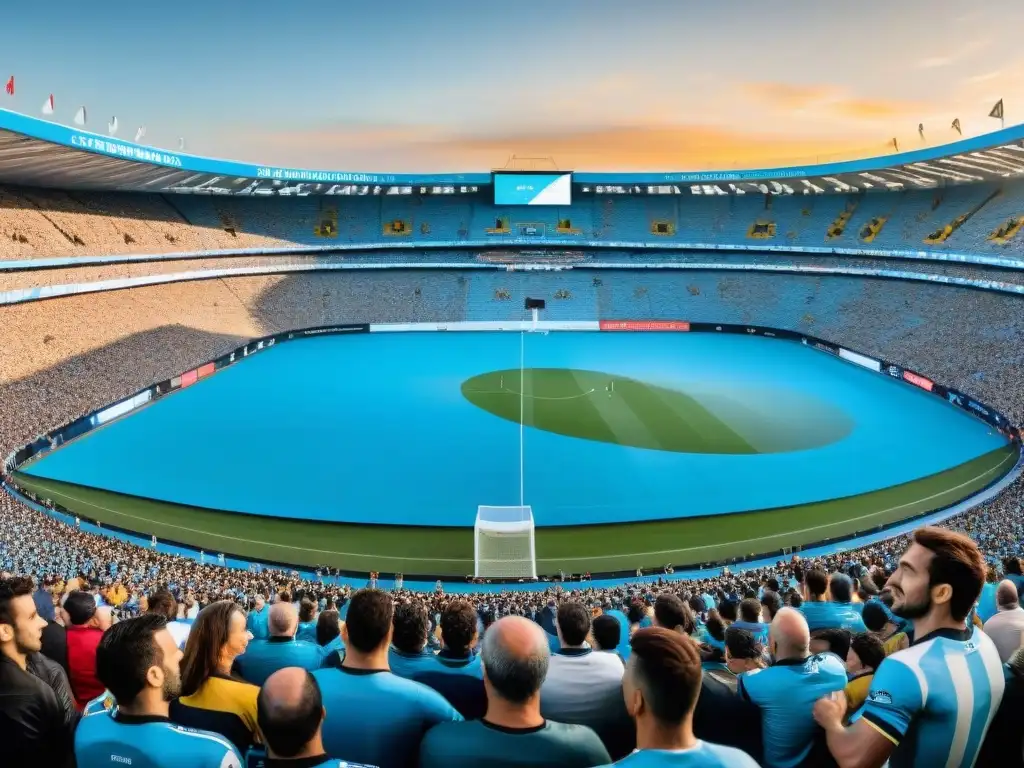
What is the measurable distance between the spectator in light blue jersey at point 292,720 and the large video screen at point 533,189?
58.8 meters

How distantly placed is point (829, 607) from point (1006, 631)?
221 cm

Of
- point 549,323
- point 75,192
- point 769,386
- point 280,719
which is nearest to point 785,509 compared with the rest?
point 769,386

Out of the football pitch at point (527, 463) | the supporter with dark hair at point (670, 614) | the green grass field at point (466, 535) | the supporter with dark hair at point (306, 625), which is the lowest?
the green grass field at point (466, 535)

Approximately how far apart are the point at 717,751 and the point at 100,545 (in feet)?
57.4

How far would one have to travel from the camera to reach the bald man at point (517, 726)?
2818 millimetres

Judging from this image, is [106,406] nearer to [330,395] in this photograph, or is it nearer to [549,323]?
[330,395]

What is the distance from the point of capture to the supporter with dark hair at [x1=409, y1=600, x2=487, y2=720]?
13.1 ft

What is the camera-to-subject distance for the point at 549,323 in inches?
2212

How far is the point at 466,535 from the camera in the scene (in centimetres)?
1941

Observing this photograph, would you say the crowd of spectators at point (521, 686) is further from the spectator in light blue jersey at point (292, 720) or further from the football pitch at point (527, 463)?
the football pitch at point (527, 463)

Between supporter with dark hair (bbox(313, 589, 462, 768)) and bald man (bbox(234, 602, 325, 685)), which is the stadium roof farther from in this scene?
supporter with dark hair (bbox(313, 589, 462, 768))

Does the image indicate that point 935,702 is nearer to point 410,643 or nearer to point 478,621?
point 410,643

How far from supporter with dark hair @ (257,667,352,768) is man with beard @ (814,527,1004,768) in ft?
6.80

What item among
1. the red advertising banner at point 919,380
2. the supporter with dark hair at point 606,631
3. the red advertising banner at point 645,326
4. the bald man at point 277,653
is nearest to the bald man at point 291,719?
the bald man at point 277,653
